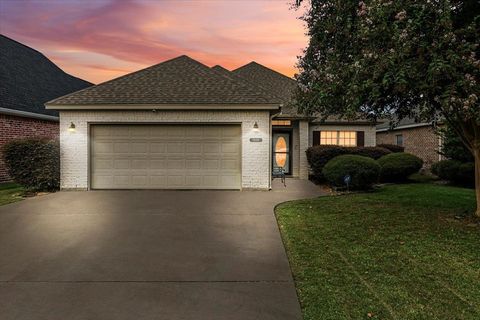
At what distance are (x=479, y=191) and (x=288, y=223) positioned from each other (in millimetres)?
4612

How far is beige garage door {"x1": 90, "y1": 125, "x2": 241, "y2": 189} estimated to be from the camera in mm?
12711

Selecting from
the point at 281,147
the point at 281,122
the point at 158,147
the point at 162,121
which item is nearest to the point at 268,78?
the point at 281,122

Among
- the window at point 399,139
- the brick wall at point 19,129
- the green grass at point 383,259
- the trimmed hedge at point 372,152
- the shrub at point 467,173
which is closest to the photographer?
the green grass at point 383,259

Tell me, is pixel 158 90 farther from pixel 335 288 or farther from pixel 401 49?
pixel 335 288

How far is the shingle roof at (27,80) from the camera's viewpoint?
16039 mm

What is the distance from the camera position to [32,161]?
477 inches

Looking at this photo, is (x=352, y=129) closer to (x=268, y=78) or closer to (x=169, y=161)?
(x=268, y=78)

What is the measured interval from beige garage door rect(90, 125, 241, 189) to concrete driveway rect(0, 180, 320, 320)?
10.5 ft

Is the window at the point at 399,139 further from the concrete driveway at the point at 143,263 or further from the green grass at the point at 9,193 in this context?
the green grass at the point at 9,193

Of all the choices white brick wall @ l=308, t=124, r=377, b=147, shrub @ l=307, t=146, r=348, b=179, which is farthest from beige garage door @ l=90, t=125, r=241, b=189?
white brick wall @ l=308, t=124, r=377, b=147

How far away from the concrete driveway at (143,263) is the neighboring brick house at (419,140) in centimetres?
1527

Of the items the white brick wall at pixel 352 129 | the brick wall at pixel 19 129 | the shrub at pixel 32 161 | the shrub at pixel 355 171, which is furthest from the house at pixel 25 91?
the shrub at pixel 355 171

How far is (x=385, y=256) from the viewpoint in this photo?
5.44 m

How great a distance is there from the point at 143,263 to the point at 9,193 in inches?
381
